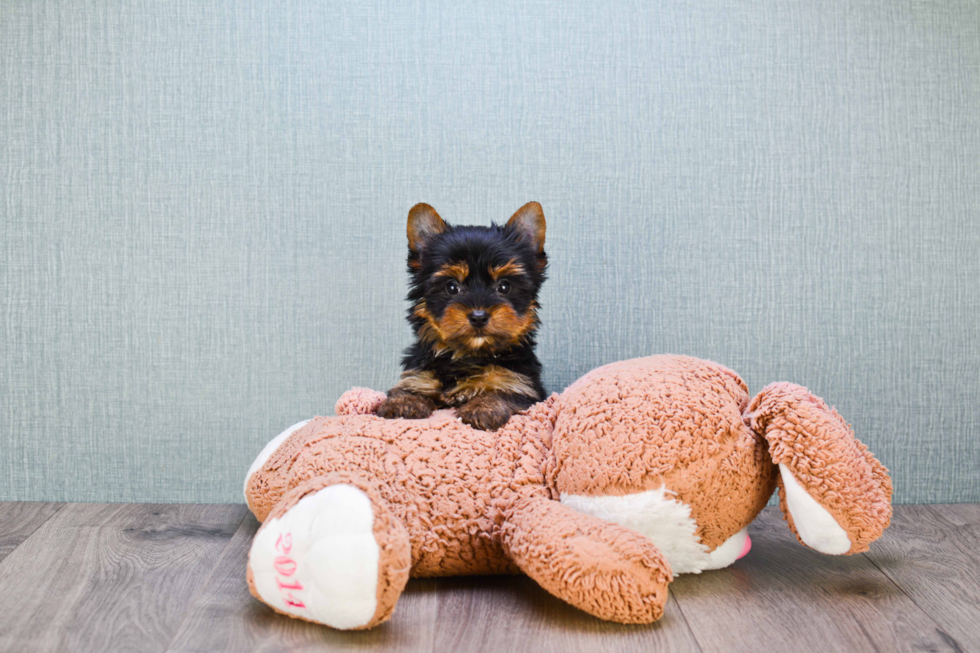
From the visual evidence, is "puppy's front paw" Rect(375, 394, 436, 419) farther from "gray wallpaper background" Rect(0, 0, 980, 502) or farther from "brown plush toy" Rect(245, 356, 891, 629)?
"gray wallpaper background" Rect(0, 0, 980, 502)

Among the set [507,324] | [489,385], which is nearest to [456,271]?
[507,324]

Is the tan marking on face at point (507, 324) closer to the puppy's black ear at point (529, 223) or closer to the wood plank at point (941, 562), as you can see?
the puppy's black ear at point (529, 223)

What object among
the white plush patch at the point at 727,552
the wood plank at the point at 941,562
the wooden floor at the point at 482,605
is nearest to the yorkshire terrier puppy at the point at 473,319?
the wooden floor at the point at 482,605

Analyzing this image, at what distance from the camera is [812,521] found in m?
1.36

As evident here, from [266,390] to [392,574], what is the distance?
3.72 ft

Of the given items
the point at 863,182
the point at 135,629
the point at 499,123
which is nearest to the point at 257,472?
the point at 135,629

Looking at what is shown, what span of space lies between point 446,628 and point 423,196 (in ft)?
4.10

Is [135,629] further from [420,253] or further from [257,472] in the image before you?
[420,253]

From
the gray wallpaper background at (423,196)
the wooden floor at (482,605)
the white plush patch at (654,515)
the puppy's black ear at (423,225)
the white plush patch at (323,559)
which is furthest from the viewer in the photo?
the gray wallpaper background at (423,196)

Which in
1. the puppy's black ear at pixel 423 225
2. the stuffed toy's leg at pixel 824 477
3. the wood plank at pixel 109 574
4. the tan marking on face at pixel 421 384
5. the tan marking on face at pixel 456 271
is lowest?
the wood plank at pixel 109 574

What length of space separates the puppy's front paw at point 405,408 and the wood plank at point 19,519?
935mm

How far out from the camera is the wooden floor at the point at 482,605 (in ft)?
4.14

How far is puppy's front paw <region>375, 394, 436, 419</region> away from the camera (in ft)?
5.29

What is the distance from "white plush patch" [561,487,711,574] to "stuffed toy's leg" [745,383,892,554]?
0.20 meters
